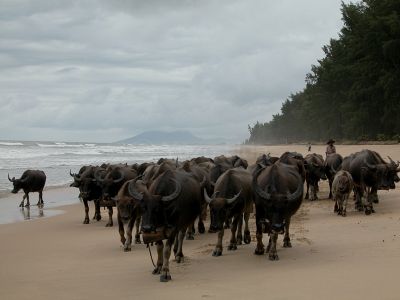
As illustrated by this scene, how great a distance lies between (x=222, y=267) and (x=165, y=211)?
1695 mm

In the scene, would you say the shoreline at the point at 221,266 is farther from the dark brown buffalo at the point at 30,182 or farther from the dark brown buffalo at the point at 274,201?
the dark brown buffalo at the point at 30,182

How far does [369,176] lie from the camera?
17.6 metres

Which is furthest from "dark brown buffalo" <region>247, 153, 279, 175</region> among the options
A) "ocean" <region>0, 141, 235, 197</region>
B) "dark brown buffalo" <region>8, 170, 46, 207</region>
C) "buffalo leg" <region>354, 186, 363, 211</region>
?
"ocean" <region>0, 141, 235, 197</region>

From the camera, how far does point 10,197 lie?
28.4m

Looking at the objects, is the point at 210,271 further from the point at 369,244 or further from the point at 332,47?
the point at 332,47

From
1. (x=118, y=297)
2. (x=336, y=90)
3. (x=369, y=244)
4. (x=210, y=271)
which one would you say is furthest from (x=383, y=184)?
(x=336, y=90)

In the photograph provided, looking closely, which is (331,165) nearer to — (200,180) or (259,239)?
(200,180)

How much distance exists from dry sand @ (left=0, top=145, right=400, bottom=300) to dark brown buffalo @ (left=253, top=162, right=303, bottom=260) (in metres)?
0.55

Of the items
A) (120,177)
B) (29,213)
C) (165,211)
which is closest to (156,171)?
(165,211)

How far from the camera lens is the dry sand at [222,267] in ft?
27.7

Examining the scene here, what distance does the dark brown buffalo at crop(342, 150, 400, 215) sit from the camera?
17359 mm

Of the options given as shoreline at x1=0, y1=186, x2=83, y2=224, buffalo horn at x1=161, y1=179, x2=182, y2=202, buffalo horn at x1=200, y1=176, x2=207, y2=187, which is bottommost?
shoreline at x1=0, y1=186, x2=83, y2=224

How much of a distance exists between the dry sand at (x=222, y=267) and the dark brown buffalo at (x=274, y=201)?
546 mm

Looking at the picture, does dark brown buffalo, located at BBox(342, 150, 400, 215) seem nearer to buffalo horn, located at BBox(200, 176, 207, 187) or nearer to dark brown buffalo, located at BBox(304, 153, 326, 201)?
dark brown buffalo, located at BBox(304, 153, 326, 201)
